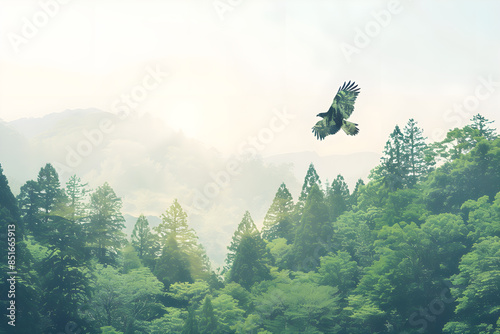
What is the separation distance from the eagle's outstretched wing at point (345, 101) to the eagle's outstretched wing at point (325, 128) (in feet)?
1.35

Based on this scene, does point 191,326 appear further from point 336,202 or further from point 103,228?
point 336,202

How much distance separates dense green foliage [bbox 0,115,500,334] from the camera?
41.3 metres

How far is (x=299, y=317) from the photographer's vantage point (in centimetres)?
4641

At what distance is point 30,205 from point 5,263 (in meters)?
19.4

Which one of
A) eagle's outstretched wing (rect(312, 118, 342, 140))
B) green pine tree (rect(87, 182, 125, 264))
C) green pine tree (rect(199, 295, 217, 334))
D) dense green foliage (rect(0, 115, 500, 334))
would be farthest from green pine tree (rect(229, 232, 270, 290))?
eagle's outstretched wing (rect(312, 118, 342, 140))

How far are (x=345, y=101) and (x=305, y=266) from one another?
48.5 metres

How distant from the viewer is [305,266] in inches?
2308

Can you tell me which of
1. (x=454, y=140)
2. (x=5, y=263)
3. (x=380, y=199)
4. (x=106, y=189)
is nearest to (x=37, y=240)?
(x=106, y=189)

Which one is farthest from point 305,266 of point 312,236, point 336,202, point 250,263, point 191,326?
point 191,326

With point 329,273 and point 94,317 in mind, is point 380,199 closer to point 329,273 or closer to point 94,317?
point 329,273

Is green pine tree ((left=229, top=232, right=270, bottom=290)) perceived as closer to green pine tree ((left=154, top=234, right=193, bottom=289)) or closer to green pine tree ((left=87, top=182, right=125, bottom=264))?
green pine tree ((left=154, top=234, right=193, bottom=289))

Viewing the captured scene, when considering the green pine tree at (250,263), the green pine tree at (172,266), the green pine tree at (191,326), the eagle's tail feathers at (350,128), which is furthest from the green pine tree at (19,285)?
the eagle's tail feathers at (350,128)

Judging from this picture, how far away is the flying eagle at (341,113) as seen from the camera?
41.2 feet

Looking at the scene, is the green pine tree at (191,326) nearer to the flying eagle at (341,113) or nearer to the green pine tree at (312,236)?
the green pine tree at (312,236)
